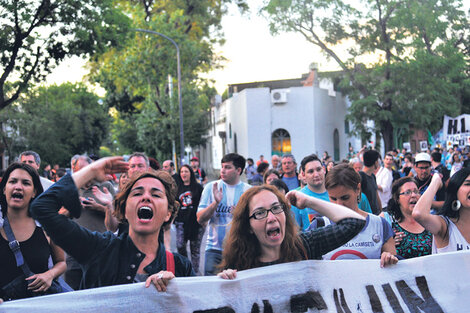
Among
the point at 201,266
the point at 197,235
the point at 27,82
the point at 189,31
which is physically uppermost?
the point at 189,31

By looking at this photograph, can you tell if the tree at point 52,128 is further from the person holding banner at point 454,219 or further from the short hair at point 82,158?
the person holding banner at point 454,219

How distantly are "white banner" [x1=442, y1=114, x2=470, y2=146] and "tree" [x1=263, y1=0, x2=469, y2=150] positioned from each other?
16.2ft

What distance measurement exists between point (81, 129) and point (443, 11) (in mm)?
33196

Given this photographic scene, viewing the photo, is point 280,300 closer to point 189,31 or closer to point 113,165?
point 113,165

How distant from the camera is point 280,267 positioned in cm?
361

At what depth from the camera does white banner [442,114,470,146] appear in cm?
2780

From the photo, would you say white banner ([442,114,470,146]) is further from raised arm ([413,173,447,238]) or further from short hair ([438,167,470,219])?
raised arm ([413,173,447,238])

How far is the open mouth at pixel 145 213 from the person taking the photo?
3.34 meters

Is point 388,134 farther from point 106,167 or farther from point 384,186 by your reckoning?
point 106,167

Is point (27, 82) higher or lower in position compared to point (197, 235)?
higher

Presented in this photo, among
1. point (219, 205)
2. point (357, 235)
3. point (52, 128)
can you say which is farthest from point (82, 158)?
point (52, 128)

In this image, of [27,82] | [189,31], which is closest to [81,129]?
[189,31]

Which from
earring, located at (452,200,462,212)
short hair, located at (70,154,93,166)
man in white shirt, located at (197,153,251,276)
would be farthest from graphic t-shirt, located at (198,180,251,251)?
earring, located at (452,200,462,212)

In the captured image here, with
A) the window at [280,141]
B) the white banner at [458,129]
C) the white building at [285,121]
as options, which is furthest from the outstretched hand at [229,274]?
the window at [280,141]
